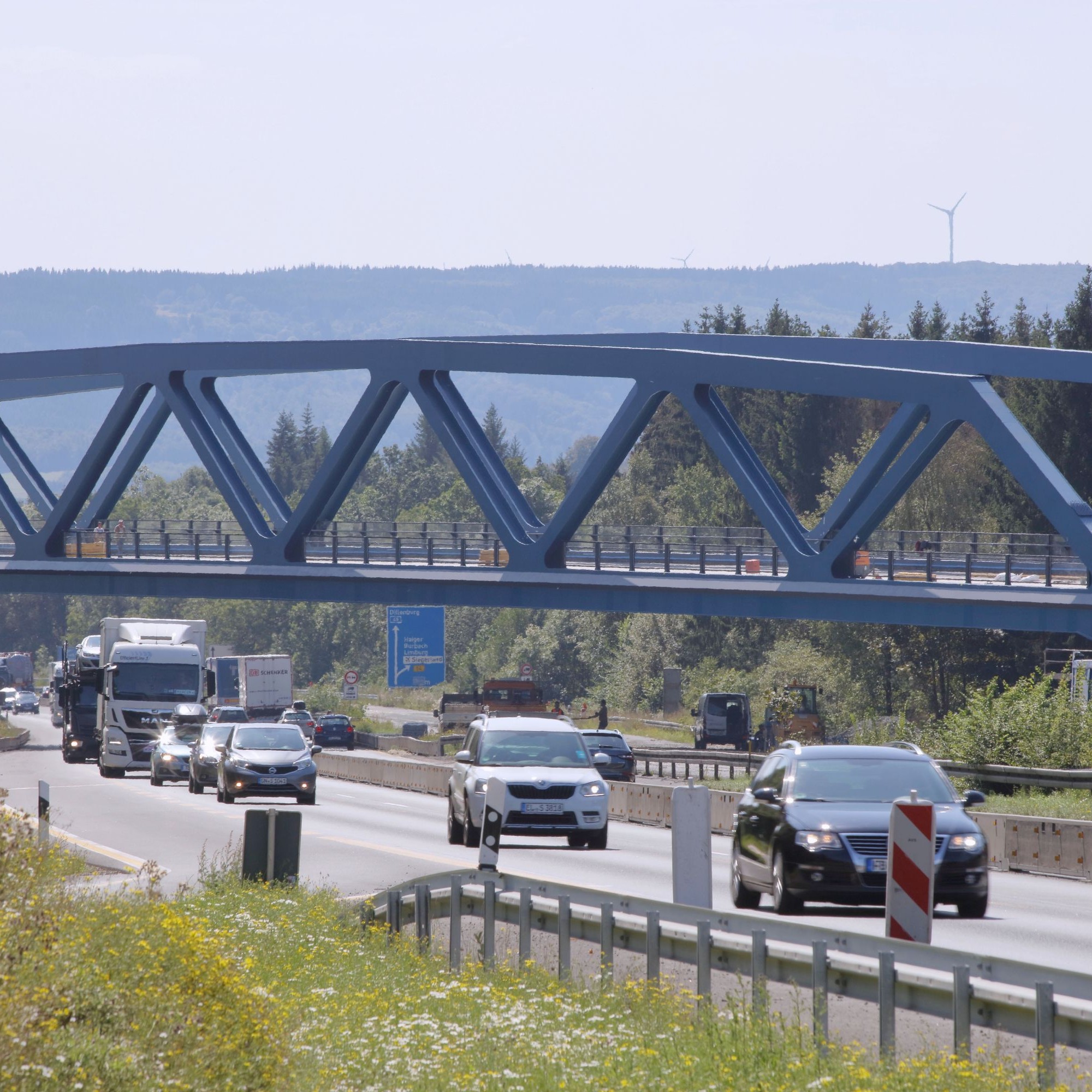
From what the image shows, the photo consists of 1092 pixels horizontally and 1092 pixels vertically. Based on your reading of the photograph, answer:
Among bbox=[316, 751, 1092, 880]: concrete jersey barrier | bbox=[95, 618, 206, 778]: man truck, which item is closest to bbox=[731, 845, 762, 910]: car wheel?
bbox=[316, 751, 1092, 880]: concrete jersey barrier

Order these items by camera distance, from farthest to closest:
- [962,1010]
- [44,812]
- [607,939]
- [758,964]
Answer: [44,812]
[607,939]
[758,964]
[962,1010]

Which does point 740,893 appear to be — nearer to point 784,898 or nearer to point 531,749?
point 784,898

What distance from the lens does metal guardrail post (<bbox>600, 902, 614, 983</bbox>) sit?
12258mm

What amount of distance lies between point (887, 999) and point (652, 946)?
2.58m

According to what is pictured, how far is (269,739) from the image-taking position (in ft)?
117

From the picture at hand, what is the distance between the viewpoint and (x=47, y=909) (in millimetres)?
12609

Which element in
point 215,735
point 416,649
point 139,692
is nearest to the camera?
point 215,735

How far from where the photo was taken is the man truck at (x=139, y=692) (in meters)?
46.4

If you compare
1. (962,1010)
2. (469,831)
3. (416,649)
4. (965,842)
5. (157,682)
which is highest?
(416,649)

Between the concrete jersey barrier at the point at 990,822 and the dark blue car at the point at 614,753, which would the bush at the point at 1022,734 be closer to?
the concrete jersey barrier at the point at 990,822

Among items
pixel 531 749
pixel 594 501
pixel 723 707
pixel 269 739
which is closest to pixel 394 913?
pixel 531 749

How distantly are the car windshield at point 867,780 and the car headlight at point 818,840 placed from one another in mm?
653

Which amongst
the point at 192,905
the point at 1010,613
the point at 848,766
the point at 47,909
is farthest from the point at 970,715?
the point at 47,909

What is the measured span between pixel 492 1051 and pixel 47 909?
3901 millimetres
